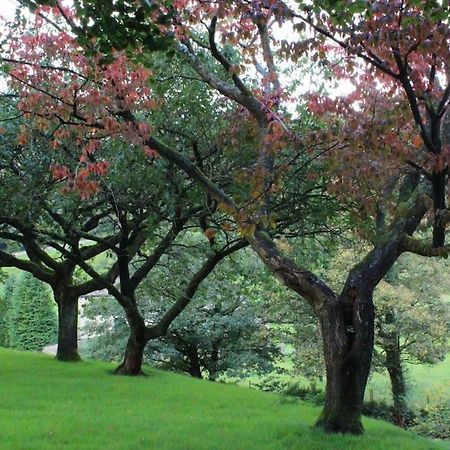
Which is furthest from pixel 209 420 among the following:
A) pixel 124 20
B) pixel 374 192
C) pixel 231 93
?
pixel 124 20

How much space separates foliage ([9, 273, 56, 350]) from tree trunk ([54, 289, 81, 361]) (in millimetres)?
15107

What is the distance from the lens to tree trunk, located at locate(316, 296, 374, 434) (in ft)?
22.5

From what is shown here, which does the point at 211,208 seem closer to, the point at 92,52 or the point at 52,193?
the point at 52,193

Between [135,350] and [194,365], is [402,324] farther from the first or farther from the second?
[135,350]

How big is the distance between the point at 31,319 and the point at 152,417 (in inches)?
905

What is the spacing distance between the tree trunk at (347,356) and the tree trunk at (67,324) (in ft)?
30.8

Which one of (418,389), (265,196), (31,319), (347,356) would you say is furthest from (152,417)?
(31,319)

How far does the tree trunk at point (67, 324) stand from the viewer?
584 inches

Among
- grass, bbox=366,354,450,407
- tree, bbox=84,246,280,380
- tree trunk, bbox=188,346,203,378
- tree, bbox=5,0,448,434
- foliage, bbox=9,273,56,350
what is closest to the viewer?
tree, bbox=5,0,448,434

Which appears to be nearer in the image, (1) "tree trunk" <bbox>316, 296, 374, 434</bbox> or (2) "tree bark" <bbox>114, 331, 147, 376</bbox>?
(1) "tree trunk" <bbox>316, 296, 374, 434</bbox>

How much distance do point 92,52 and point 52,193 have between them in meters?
5.73

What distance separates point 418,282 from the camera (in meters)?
15.6

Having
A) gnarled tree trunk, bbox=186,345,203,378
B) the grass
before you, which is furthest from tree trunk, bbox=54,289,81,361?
the grass

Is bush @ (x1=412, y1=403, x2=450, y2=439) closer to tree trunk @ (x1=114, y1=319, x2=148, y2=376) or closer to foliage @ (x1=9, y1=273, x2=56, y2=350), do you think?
tree trunk @ (x1=114, y1=319, x2=148, y2=376)
